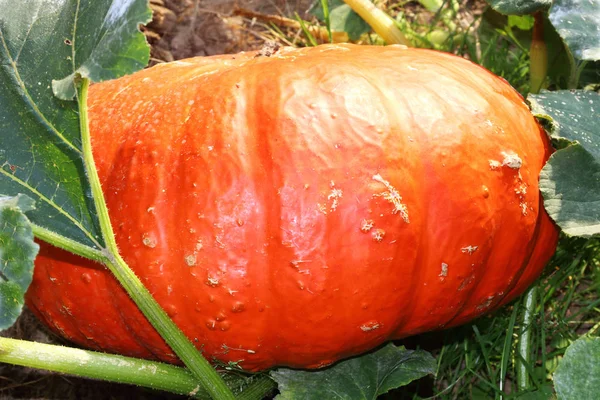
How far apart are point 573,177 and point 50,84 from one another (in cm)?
105

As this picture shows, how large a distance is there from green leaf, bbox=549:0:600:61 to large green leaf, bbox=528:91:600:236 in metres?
0.16

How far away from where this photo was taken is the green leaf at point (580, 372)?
4.69ft

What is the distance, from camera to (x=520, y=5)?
192cm

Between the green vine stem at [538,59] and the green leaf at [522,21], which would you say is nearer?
the green vine stem at [538,59]

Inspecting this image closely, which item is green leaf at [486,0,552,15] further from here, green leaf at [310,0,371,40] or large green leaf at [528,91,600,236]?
green leaf at [310,0,371,40]

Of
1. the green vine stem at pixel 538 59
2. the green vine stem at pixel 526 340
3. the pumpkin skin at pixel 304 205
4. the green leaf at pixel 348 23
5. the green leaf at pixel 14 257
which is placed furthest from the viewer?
the green leaf at pixel 348 23

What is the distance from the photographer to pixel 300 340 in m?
1.62

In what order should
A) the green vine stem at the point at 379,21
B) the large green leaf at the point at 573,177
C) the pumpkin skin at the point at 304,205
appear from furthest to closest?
the green vine stem at the point at 379,21
the large green leaf at the point at 573,177
the pumpkin skin at the point at 304,205

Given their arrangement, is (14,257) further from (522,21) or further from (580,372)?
(522,21)

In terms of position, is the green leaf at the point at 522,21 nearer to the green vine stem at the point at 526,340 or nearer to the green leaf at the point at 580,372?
the green vine stem at the point at 526,340

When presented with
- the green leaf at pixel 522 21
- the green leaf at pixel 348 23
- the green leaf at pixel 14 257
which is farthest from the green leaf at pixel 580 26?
the green leaf at pixel 14 257

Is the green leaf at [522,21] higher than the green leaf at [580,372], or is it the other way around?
the green leaf at [522,21]

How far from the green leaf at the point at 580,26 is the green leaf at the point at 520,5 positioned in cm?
6

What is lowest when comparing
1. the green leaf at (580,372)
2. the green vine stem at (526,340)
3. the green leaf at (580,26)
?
the green vine stem at (526,340)
